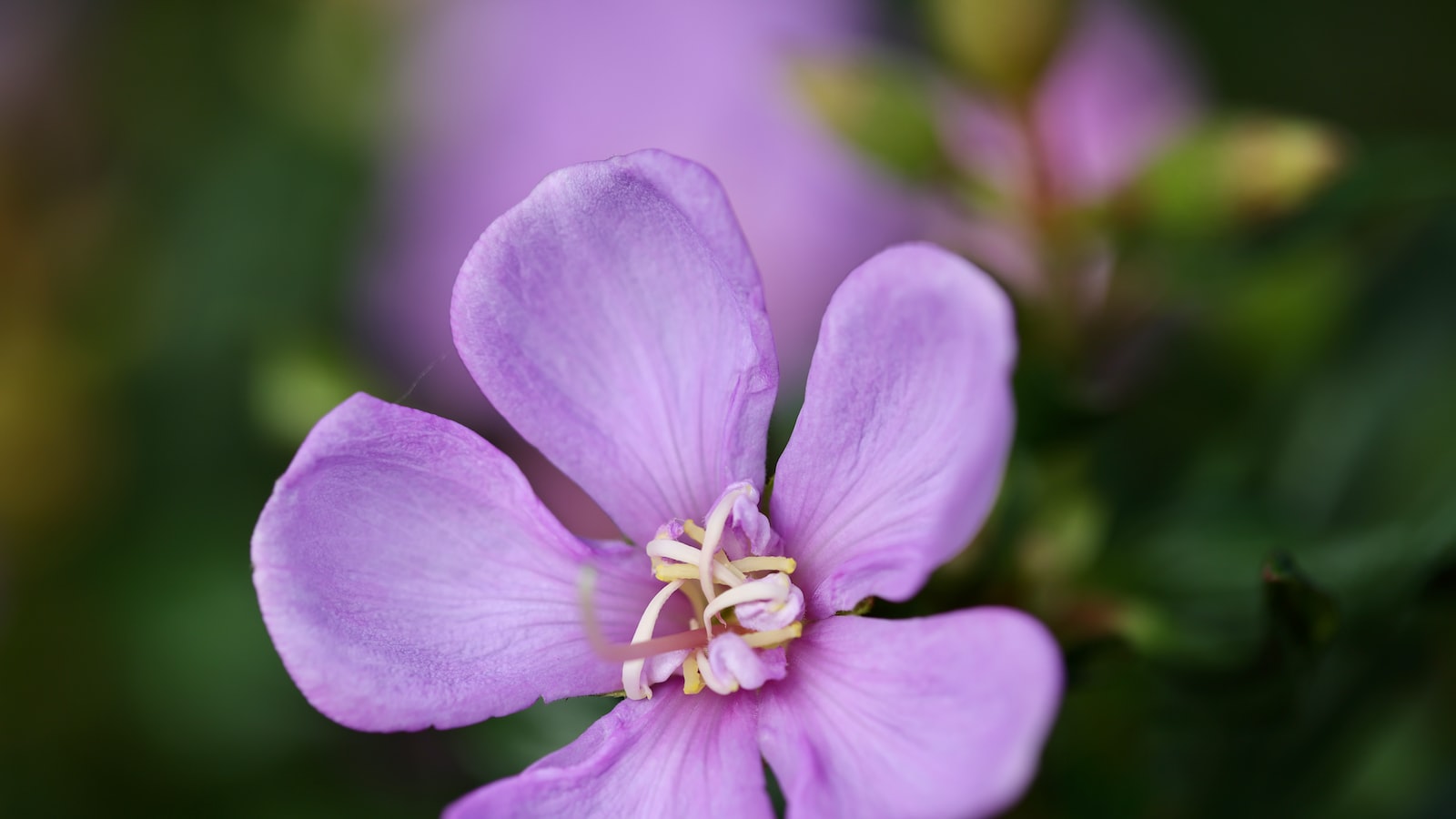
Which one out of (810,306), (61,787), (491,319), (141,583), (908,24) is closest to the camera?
(491,319)

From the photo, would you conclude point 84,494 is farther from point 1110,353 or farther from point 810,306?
point 1110,353

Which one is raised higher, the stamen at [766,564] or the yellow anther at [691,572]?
the stamen at [766,564]

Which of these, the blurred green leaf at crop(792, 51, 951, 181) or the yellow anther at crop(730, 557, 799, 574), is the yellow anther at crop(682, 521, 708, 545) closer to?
the yellow anther at crop(730, 557, 799, 574)

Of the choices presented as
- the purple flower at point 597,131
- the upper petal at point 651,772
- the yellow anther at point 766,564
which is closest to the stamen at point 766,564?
the yellow anther at point 766,564

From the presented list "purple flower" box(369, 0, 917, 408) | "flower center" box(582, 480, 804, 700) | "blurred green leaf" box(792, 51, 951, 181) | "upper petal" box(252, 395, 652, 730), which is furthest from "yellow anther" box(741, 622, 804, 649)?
"purple flower" box(369, 0, 917, 408)

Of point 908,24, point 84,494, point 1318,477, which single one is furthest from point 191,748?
point 908,24

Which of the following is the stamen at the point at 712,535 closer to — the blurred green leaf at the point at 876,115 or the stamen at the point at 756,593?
the stamen at the point at 756,593
